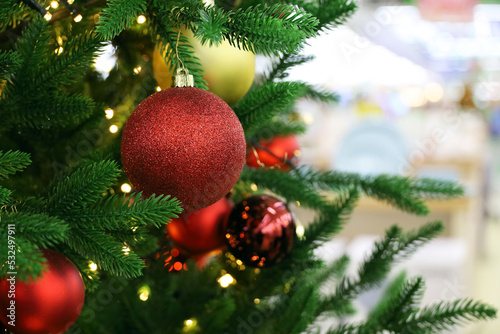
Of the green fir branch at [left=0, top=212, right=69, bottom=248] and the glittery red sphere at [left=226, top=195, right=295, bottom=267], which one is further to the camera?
the glittery red sphere at [left=226, top=195, right=295, bottom=267]

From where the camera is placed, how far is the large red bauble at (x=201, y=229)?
44 cm

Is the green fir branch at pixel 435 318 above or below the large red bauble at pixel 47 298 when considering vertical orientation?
below

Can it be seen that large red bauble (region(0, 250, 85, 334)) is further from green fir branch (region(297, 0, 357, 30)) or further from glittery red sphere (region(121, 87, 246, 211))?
green fir branch (region(297, 0, 357, 30))

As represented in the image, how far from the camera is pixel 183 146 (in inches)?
11.4

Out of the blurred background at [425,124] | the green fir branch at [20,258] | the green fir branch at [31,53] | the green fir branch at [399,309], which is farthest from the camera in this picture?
the blurred background at [425,124]

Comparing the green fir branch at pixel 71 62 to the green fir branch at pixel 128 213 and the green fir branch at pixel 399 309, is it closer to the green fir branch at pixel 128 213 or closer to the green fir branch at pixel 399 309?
the green fir branch at pixel 128 213

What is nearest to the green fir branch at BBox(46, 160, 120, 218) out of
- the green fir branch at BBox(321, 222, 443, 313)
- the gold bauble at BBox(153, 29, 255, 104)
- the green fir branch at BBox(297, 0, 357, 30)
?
the gold bauble at BBox(153, 29, 255, 104)

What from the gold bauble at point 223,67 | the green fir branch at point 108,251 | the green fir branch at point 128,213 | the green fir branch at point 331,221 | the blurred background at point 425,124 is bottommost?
the blurred background at point 425,124

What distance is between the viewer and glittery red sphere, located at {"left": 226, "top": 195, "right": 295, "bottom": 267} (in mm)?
417

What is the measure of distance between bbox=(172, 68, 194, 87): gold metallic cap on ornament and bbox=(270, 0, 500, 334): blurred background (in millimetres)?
512

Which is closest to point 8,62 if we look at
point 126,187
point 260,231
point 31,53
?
point 31,53

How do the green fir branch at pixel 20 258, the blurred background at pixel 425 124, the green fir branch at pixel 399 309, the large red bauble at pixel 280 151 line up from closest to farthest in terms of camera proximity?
the green fir branch at pixel 20 258, the green fir branch at pixel 399 309, the large red bauble at pixel 280 151, the blurred background at pixel 425 124

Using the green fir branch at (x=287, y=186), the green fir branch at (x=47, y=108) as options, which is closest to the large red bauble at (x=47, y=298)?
the green fir branch at (x=47, y=108)

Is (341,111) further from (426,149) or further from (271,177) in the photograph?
(271,177)
